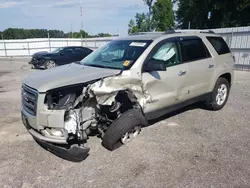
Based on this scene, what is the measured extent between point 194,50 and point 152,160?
260cm

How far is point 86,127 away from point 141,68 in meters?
1.34

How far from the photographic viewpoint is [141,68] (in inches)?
152

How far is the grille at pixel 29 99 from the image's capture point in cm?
333

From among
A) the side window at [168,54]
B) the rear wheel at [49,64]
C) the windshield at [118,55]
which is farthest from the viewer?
the rear wheel at [49,64]

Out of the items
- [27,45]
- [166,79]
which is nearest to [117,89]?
[166,79]

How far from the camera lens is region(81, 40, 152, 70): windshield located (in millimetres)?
4012

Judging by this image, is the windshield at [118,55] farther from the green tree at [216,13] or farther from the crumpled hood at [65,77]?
the green tree at [216,13]

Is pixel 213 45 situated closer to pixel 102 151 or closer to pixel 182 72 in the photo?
pixel 182 72

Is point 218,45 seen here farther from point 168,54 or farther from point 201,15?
point 201,15

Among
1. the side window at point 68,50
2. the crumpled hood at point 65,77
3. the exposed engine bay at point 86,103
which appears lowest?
the exposed engine bay at point 86,103

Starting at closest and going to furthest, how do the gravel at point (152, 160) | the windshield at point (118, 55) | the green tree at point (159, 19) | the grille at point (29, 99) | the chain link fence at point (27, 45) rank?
the gravel at point (152, 160), the grille at point (29, 99), the windshield at point (118, 55), the chain link fence at point (27, 45), the green tree at point (159, 19)

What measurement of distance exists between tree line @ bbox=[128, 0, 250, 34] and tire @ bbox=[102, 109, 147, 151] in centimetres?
2707

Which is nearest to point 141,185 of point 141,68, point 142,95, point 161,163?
point 161,163

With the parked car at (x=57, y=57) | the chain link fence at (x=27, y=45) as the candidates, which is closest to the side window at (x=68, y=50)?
the parked car at (x=57, y=57)
